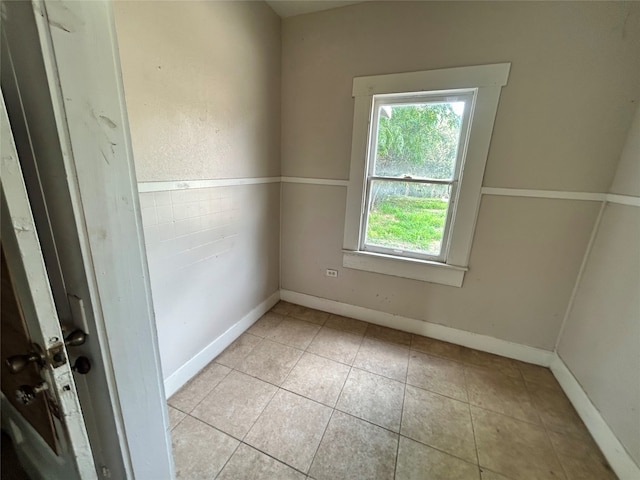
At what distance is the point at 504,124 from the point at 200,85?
2.01 metres

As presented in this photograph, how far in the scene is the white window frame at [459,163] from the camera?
69.3 inches

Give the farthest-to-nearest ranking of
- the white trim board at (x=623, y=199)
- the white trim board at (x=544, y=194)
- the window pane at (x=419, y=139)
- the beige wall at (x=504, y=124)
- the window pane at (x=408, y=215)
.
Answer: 1. the window pane at (x=408, y=215)
2. the window pane at (x=419, y=139)
3. the white trim board at (x=544, y=194)
4. the beige wall at (x=504, y=124)
5. the white trim board at (x=623, y=199)

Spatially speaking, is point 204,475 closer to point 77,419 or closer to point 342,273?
point 77,419

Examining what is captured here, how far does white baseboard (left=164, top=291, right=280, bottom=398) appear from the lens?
1.64m

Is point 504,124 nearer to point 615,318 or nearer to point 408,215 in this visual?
point 408,215

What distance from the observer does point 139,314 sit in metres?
0.68

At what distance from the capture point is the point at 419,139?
203 centimetres

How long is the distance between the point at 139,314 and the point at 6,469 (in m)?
1.33

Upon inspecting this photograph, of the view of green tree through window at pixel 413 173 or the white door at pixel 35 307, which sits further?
the view of green tree through window at pixel 413 173

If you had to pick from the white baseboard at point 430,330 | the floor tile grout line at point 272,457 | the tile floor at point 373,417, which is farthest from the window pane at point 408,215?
the floor tile grout line at point 272,457

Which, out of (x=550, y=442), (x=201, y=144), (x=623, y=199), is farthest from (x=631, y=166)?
(x=201, y=144)

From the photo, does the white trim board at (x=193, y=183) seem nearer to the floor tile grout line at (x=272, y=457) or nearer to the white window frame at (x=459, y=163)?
the white window frame at (x=459, y=163)

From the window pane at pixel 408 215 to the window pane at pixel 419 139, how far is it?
110 mm

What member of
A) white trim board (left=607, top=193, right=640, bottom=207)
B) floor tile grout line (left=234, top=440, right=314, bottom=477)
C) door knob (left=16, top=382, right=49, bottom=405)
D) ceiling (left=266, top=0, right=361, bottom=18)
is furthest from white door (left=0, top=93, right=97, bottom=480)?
white trim board (left=607, top=193, right=640, bottom=207)
